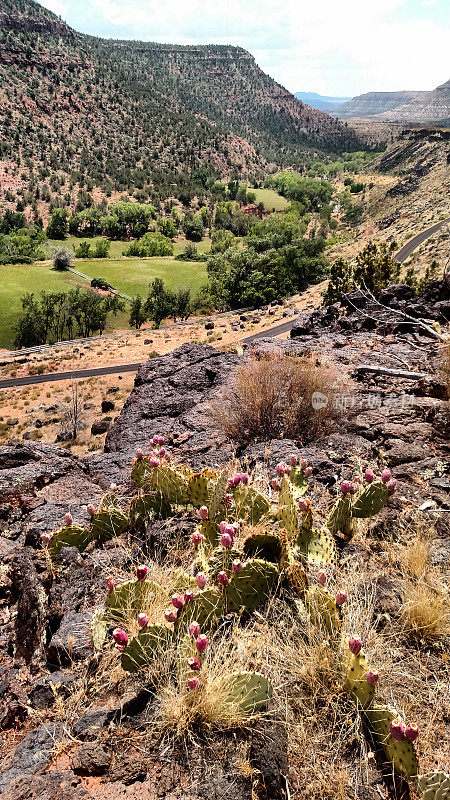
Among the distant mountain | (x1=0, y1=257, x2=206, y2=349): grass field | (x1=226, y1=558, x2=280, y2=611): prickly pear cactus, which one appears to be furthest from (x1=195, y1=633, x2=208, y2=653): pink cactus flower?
the distant mountain

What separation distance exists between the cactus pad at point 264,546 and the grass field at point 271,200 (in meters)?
120

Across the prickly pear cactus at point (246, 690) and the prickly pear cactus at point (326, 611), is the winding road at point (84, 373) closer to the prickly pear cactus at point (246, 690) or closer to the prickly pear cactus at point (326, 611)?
the prickly pear cactus at point (326, 611)

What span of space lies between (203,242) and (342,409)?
3923 inches

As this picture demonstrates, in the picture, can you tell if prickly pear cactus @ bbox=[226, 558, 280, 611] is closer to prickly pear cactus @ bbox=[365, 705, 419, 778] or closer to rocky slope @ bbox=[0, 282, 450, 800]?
rocky slope @ bbox=[0, 282, 450, 800]

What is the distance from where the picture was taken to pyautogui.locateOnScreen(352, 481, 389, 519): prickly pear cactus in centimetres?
446

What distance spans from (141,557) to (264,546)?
1255mm

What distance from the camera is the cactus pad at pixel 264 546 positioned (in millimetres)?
3957

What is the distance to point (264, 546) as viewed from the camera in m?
4.02

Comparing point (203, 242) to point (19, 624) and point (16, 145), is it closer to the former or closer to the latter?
point (16, 145)

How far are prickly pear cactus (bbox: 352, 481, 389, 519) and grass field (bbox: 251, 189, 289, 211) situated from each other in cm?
11964

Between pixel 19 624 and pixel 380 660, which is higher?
pixel 380 660

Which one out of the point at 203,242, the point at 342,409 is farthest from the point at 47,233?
the point at 342,409

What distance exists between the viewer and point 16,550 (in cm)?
484

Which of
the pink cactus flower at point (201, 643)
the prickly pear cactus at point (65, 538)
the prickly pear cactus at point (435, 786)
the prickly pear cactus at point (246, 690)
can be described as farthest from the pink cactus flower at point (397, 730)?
the prickly pear cactus at point (65, 538)
